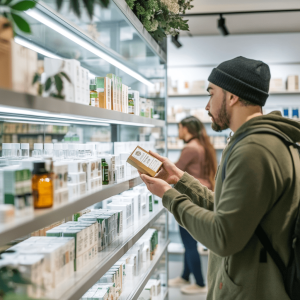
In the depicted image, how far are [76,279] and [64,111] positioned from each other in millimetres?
764

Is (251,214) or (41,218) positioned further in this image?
(251,214)

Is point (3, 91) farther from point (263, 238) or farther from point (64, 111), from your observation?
point (263, 238)

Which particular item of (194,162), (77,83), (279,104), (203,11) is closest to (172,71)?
(203,11)

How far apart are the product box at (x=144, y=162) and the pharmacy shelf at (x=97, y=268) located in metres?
0.48

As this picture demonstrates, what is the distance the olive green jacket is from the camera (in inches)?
55.1

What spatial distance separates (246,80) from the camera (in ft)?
5.56

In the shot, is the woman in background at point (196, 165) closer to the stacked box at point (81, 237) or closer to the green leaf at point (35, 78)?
the stacked box at point (81, 237)

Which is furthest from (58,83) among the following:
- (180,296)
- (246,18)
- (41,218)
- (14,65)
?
(246,18)

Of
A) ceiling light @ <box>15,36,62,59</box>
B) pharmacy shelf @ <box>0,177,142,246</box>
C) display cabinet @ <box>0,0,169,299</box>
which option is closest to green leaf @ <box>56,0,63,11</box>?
display cabinet @ <box>0,0,169,299</box>

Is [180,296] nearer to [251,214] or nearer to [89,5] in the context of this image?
[251,214]

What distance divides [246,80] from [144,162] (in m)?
0.77

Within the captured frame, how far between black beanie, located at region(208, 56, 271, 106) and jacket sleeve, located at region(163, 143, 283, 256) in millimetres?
357

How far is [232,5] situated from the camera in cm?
590

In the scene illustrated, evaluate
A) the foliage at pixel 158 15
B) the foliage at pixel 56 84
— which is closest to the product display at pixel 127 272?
the foliage at pixel 56 84
